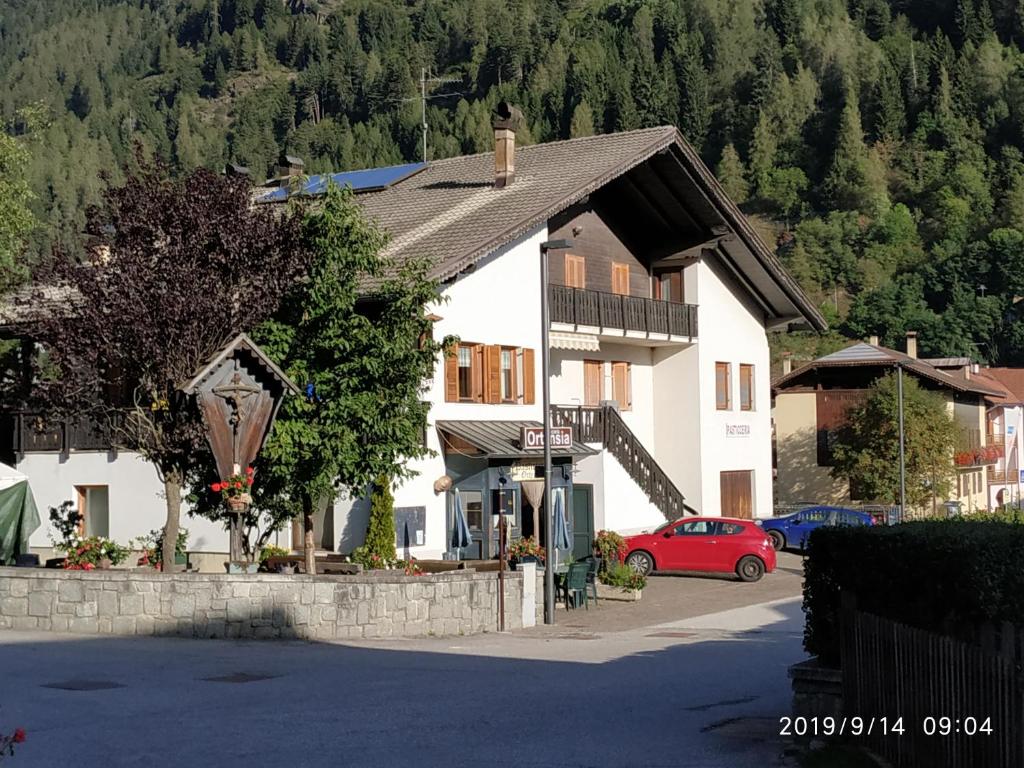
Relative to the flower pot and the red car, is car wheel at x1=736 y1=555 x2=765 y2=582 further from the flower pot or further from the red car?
the flower pot

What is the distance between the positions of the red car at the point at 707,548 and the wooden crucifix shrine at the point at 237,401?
13623 millimetres

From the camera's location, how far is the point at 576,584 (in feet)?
91.0

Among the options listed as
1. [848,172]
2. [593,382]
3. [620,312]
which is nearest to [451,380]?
[620,312]

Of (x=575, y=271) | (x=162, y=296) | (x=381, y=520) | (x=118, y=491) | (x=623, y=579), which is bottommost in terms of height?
(x=623, y=579)

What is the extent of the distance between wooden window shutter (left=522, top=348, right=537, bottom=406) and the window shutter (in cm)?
276

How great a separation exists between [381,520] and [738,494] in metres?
17.5

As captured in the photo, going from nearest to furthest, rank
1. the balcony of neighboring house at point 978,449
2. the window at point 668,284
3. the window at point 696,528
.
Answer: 1. the window at point 696,528
2. the window at point 668,284
3. the balcony of neighboring house at point 978,449

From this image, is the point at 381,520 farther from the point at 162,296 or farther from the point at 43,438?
the point at 43,438

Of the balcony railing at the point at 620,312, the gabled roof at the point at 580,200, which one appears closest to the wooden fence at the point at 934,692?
the gabled roof at the point at 580,200

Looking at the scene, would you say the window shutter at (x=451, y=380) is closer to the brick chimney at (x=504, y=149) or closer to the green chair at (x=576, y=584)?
the green chair at (x=576, y=584)

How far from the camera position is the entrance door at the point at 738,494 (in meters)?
43.3

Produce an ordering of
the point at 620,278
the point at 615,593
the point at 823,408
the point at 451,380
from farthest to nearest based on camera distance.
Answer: the point at 823,408 < the point at 620,278 < the point at 451,380 < the point at 615,593

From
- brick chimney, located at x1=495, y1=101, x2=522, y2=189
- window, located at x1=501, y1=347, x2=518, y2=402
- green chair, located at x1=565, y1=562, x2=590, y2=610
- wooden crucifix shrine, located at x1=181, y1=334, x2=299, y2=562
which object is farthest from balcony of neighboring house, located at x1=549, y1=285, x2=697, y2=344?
wooden crucifix shrine, located at x1=181, y1=334, x2=299, y2=562

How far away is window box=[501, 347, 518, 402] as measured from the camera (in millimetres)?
34000
